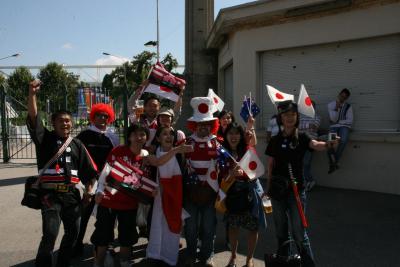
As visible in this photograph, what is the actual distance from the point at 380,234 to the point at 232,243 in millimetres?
2202

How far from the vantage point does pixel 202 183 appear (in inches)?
160

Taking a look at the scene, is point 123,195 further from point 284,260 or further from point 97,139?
point 284,260

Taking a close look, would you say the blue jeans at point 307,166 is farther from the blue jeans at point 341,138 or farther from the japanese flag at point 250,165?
the japanese flag at point 250,165

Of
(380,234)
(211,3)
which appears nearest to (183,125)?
(211,3)

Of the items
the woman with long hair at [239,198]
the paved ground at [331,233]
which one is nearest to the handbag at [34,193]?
the paved ground at [331,233]

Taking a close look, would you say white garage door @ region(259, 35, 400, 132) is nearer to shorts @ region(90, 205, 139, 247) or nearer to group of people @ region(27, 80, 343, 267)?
group of people @ region(27, 80, 343, 267)

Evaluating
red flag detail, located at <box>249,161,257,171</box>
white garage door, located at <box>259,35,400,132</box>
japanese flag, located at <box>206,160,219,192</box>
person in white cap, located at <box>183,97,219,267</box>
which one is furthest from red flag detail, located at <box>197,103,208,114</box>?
white garage door, located at <box>259,35,400,132</box>

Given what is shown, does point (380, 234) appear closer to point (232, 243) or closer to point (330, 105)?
point (232, 243)

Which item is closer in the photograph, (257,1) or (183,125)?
(257,1)

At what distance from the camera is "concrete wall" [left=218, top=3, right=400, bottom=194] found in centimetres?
717

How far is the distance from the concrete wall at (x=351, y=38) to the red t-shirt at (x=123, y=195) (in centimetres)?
507

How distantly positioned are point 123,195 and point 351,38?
223 inches

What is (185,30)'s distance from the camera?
13016mm

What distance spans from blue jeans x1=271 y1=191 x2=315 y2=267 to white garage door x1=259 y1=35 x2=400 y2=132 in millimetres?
4330
